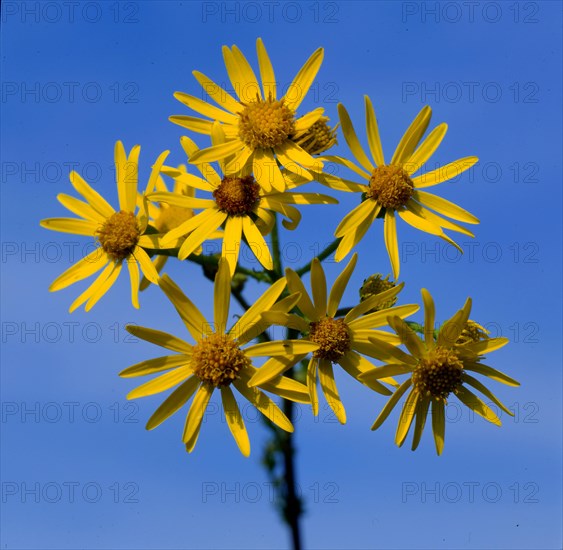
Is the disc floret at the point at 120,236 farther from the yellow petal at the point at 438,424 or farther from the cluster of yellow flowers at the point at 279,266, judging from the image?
the yellow petal at the point at 438,424

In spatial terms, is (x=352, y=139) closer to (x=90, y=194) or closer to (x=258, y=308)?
(x=258, y=308)

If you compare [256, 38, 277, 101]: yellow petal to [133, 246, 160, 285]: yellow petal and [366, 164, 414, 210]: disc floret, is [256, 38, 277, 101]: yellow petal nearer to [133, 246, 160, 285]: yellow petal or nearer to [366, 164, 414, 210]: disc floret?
[366, 164, 414, 210]: disc floret

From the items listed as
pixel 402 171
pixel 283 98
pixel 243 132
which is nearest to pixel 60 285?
pixel 243 132

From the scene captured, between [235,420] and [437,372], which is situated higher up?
[437,372]

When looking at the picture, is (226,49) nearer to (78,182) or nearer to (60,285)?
(78,182)

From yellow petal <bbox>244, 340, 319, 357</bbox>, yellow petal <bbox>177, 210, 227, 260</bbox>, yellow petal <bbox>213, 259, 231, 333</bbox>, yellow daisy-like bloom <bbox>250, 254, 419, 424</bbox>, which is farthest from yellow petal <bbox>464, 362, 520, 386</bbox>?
yellow petal <bbox>177, 210, 227, 260</bbox>

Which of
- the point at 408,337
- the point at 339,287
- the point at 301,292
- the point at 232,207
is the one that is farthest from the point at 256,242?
the point at 408,337
